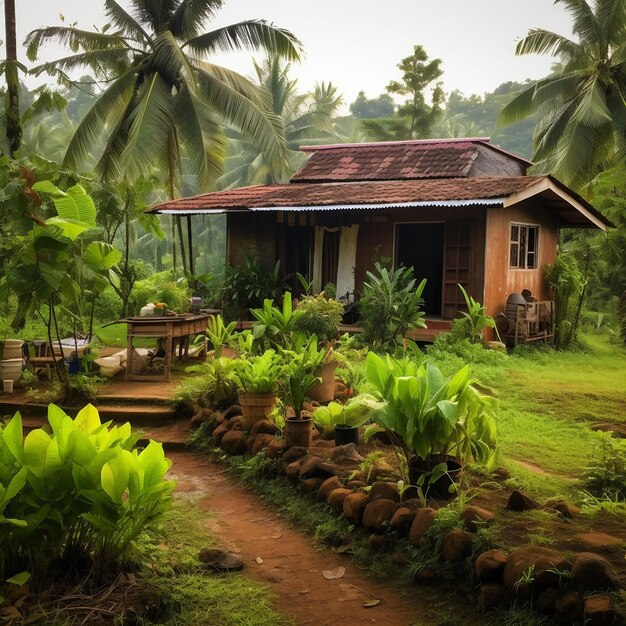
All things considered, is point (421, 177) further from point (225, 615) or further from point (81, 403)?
point (225, 615)

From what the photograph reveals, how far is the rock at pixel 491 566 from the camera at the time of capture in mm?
3447

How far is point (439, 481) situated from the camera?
4.43 meters

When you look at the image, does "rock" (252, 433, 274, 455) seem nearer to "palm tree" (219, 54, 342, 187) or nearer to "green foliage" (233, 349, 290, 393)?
"green foliage" (233, 349, 290, 393)

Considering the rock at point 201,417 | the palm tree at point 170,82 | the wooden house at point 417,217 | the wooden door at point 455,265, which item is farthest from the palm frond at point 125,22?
the rock at point 201,417

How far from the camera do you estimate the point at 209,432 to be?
7.02 meters

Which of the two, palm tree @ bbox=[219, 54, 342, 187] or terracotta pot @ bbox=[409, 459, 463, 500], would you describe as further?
palm tree @ bbox=[219, 54, 342, 187]

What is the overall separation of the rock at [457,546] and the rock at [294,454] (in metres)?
2.04

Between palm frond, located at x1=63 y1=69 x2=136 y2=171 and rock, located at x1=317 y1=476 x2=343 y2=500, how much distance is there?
1267 cm

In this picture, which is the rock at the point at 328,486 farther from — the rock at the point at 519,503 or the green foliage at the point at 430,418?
the rock at the point at 519,503

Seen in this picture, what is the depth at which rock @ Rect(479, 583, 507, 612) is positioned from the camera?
335 cm

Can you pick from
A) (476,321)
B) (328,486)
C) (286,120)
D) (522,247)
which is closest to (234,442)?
(328,486)

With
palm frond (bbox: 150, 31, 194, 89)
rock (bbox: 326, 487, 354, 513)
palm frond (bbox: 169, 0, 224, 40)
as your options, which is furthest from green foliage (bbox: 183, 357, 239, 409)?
palm frond (bbox: 169, 0, 224, 40)

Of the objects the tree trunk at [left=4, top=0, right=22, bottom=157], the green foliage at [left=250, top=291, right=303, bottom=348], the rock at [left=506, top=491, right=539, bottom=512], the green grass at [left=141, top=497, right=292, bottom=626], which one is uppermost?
the tree trunk at [left=4, top=0, right=22, bottom=157]

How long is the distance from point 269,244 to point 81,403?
7281mm
